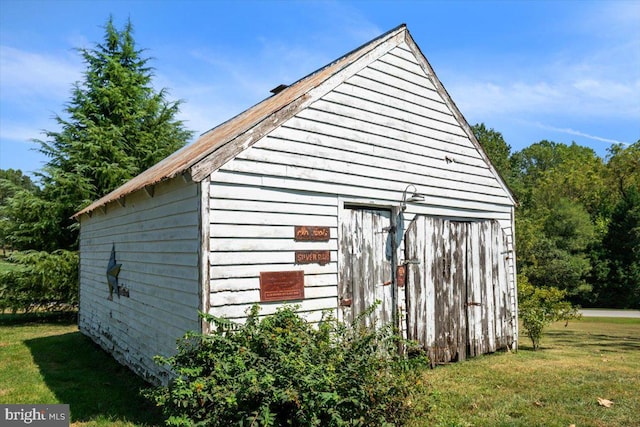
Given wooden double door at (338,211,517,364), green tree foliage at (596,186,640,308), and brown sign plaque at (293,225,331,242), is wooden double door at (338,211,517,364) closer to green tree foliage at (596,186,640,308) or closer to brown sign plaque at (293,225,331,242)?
brown sign plaque at (293,225,331,242)

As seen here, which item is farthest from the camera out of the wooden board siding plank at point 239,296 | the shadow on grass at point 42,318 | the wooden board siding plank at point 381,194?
the shadow on grass at point 42,318

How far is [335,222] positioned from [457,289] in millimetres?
2928

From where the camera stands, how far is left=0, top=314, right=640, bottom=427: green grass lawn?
524cm

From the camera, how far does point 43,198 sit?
56.5ft

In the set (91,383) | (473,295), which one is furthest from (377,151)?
(91,383)

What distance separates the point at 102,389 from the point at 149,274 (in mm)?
1888

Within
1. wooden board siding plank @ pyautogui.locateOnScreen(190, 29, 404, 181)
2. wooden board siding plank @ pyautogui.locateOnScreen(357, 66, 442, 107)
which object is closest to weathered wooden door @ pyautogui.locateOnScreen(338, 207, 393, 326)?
wooden board siding plank @ pyautogui.locateOnScreen(190, 29, 404, 181)

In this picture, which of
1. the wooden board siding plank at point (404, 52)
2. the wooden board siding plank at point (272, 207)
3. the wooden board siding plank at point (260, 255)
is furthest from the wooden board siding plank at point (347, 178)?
the wooden board siding plank at point (404, 52)

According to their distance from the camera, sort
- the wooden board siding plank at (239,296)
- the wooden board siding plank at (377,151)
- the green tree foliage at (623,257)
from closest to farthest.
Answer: the wooden board siding plank at (239,296)
the wooden board siding plank at (377,151)
the green tree foliage at (623,257)

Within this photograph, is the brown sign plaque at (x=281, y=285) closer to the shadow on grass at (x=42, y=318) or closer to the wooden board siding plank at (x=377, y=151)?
the wooden board siding plank at (x=377, y=151)

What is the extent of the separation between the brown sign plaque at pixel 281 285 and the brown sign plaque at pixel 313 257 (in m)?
0.17

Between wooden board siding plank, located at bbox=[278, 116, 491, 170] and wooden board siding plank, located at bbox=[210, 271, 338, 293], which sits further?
wooden board siding plank, located at bbox=[278, 116, 491, 170]

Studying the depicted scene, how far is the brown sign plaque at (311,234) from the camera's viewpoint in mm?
6316

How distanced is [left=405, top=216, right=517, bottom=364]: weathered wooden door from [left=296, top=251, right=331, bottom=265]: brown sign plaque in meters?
1.70
